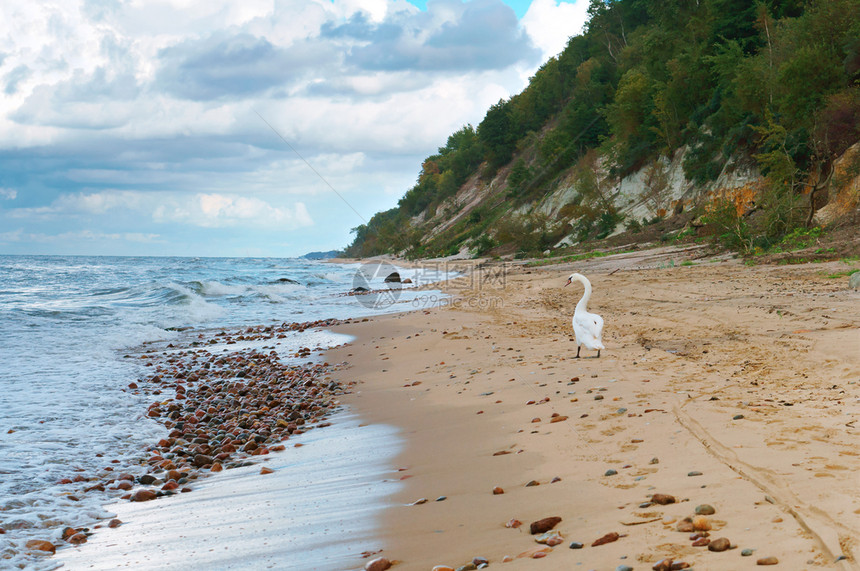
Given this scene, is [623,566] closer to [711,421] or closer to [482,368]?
[711,421]

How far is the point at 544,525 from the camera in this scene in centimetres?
333

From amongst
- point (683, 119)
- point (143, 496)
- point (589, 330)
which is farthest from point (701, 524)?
point (683, 119)

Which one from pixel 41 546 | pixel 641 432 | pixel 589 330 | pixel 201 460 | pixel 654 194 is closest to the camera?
pixel 41 546

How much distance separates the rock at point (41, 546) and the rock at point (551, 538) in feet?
10.8

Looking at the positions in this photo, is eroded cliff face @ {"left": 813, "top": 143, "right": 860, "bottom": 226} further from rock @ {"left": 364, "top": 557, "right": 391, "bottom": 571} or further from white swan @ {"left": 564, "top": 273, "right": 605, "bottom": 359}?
rock @ {"left": 364, "top": 557, "right": 391, "bottom": 571}

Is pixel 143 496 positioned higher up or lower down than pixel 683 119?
lower down

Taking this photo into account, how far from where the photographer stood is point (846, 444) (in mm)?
3715

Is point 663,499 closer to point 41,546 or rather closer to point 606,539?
point 606,539

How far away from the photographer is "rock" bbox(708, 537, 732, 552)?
2629 mm

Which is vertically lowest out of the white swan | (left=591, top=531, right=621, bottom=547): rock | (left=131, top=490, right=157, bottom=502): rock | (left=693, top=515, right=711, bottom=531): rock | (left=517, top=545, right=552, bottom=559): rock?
(left=131, top=490, right=157, bottom=502): rock

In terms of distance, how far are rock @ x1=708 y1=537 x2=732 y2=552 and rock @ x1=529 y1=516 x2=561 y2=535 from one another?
88 cm

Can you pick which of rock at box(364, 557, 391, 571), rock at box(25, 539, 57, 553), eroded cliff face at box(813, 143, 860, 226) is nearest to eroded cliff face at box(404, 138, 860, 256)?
eroded cliff face at box(813, 143, 860, 226)

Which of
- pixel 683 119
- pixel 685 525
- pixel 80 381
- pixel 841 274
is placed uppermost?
pixel 683 119

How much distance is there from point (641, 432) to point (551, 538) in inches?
73.9
